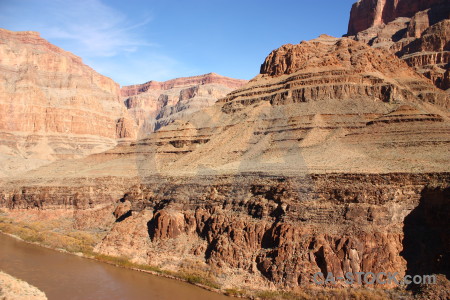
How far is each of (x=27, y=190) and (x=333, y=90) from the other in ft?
153

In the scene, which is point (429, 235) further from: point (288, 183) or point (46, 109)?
point (46, 109)

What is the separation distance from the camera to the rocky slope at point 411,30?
86.8 m

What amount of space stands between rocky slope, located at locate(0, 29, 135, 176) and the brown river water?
194ft

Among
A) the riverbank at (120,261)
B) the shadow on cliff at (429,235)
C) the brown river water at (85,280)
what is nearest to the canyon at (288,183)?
the shadow on cliff at (429,235)

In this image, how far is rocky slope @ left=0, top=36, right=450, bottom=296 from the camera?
1283 inches

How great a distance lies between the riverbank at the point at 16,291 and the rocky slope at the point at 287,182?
1137cm

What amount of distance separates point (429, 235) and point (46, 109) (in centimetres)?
11540

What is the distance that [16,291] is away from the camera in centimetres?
3008

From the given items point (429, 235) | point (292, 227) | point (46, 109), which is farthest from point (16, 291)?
point (46, 109)

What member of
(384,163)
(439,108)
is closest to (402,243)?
(384,163)

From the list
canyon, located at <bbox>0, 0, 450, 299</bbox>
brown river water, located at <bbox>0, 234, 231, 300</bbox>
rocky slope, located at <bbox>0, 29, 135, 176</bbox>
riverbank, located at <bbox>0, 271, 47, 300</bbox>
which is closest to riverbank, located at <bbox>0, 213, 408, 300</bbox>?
canyon, located at <bbox>0, 0, 450, 299</bbox>

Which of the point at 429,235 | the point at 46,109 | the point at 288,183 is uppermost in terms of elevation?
the point at 46,109

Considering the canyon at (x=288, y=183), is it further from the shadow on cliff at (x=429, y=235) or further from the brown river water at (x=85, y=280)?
the brown river water at (x=85, y=280)

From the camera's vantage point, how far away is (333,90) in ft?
213
